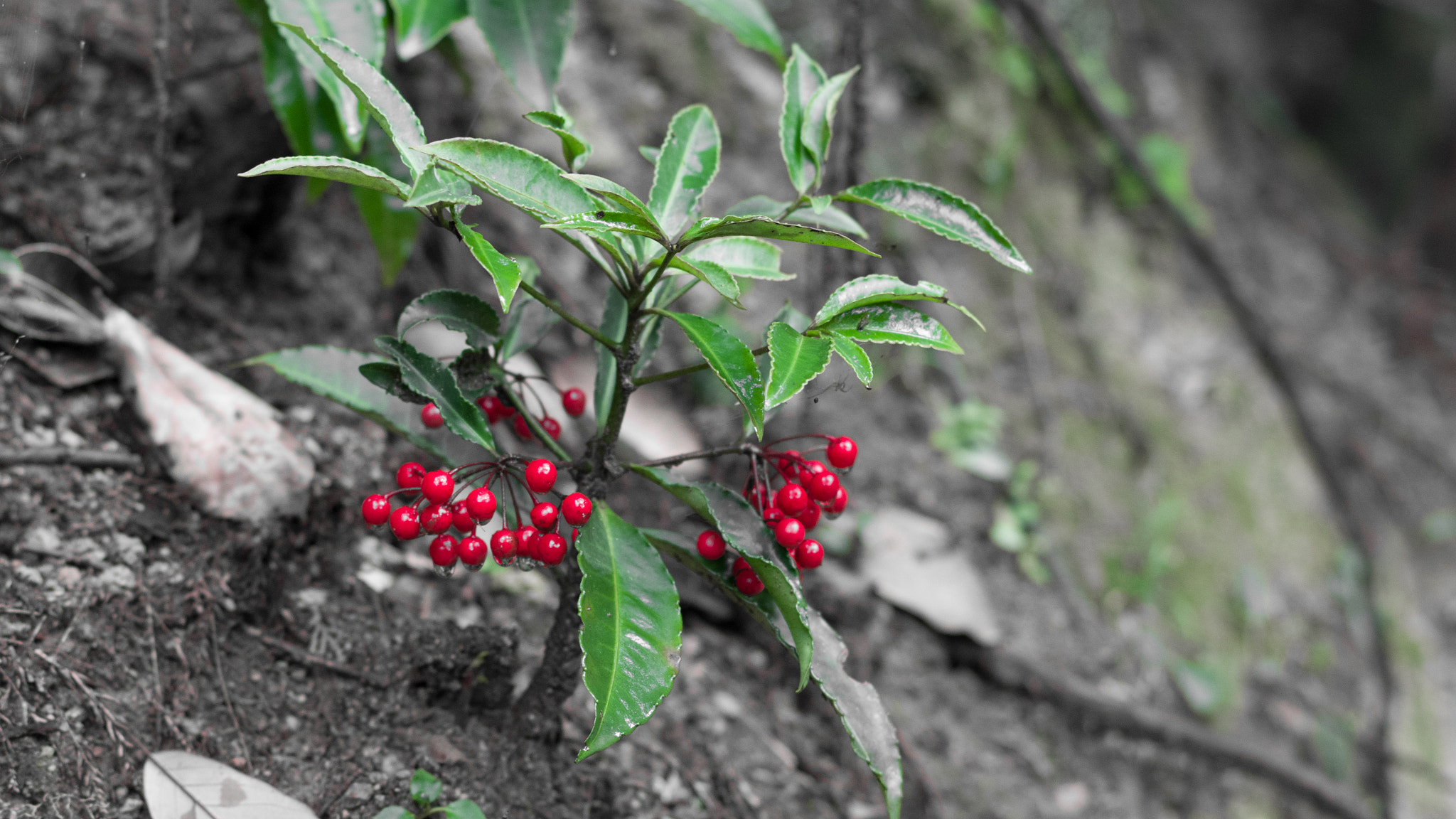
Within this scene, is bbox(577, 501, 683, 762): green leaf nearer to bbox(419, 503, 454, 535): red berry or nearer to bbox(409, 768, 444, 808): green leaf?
bbox(419, 503, 454, 535): red berry

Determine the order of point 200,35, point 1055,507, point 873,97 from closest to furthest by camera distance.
→ point 200,35 < point 1055,507 < point 873,97

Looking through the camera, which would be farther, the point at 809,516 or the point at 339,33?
the point at 339,33

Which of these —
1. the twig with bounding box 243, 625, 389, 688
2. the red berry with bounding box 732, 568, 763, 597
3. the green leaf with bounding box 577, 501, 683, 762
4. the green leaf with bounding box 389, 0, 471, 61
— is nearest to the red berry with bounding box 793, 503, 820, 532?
the red berry with bounding box 732, 568, 763, 597

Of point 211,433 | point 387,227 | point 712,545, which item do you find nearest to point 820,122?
point 712,545

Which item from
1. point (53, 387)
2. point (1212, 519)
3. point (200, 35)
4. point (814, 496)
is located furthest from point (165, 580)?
point (1212, 519)

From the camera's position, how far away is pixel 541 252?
252 centimetres

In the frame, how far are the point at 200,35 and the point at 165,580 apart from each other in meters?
1.32

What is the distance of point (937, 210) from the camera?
1237 mm

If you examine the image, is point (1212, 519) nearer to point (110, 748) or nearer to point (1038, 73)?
point (1038, 73)

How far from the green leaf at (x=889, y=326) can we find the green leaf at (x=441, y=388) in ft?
1.69

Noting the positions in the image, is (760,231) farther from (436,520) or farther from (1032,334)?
(1032,334)

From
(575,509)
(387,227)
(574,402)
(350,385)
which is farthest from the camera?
(387,227)

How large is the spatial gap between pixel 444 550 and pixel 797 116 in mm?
815

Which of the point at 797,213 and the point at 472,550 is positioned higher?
the point at 797,213
